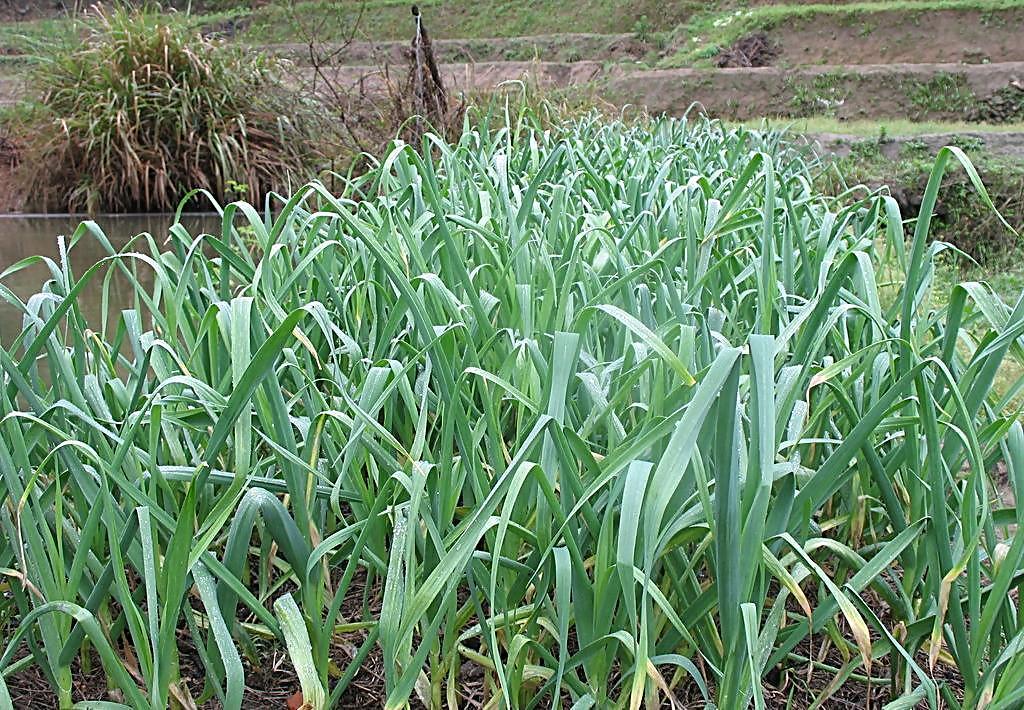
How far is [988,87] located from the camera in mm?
9352

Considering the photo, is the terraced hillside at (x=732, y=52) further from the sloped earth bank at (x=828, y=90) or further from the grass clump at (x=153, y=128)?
the grass clump at (x=153, y=128)

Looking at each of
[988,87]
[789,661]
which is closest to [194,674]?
[789,661]

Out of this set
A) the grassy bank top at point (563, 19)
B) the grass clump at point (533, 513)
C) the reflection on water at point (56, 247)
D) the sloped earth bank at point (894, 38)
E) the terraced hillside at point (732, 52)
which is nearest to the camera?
the grass clump at point (533, 513)

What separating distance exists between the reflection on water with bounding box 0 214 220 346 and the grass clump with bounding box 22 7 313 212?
0.20 metres

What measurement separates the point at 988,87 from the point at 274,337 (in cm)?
1010

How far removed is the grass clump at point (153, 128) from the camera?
19.8 feet

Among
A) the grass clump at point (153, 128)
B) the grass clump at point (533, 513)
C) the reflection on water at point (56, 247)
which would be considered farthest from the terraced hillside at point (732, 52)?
the grass clump at point (533, 513)

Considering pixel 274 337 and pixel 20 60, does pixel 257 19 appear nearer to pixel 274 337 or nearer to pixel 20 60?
pixel 20 60

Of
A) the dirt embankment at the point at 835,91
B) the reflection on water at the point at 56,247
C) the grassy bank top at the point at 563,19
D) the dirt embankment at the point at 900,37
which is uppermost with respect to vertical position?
the grassy bank top at the point at 563,19

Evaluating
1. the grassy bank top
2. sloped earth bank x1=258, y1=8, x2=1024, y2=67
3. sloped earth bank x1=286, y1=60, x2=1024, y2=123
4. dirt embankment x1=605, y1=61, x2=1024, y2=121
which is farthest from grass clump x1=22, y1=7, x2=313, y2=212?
the grassy bank top

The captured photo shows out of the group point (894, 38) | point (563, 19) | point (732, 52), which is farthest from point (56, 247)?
point (563, 19)

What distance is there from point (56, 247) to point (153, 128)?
53.5 inches

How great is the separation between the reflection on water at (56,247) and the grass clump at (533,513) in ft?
→ 7.60

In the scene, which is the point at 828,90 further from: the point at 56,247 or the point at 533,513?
the point at 533,513
